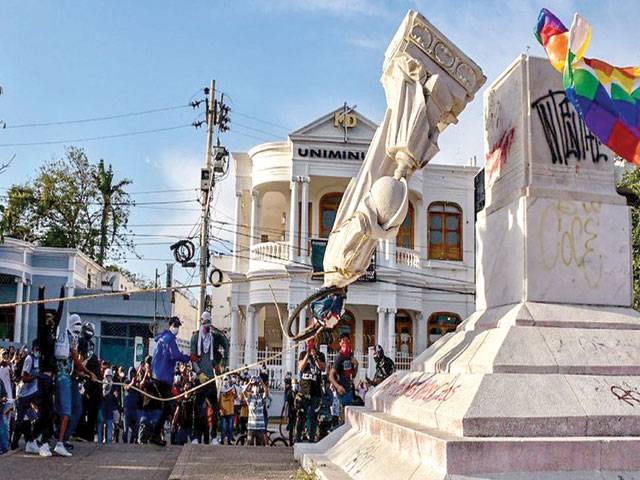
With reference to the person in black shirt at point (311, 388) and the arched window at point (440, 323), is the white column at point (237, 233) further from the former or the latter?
the person in black shirt at point (311, 388)

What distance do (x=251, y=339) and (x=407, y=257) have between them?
22.4 ft

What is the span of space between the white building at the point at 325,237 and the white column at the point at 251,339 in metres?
0.04

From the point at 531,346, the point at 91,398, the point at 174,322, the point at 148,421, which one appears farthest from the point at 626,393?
the point at 91,398

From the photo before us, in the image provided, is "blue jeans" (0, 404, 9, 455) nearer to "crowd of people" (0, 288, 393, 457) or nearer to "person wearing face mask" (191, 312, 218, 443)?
"crowd of people" (0, 288, 393, 457)

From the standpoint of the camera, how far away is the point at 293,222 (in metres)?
28.7

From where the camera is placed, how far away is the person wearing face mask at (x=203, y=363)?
452 inches

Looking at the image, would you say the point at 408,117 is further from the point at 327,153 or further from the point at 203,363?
the point at 327,153

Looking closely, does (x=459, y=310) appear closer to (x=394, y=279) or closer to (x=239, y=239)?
(x=394, y=279)

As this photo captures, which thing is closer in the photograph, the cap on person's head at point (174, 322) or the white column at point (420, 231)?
the cap on person's head at point (174, 322)

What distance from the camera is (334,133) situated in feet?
96.5

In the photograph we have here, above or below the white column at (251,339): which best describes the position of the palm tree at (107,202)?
above

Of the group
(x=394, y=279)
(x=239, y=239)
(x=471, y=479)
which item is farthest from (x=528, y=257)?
(x=239, y=239)

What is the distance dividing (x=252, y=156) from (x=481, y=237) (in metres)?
23.8

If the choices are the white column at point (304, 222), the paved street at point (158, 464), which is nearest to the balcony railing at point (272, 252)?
the white column at point (304, 222)
